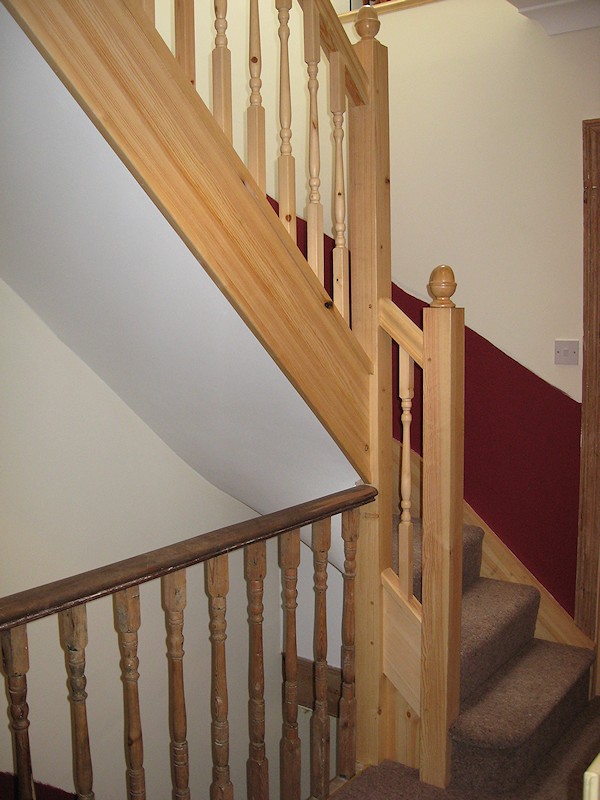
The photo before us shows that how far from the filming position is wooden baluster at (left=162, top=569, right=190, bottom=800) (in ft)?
5.62

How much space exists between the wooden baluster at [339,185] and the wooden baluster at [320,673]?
2.12ft

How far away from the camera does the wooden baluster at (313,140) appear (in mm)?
1990

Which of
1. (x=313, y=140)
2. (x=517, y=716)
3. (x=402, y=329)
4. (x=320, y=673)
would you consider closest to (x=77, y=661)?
(x=320, y=673)

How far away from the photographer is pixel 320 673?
87.9 inches

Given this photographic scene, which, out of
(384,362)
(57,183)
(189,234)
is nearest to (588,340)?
(384,362)

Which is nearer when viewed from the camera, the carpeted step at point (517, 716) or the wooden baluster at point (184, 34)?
the wooden baluster at point (184, 34)

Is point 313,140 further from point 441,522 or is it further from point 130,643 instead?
point 130,643

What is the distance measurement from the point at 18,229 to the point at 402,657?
1.67 m

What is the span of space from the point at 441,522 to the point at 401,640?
16.0 inches

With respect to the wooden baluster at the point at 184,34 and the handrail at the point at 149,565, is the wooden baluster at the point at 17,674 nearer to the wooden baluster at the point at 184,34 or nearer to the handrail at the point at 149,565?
the handrail at the point at 149,565

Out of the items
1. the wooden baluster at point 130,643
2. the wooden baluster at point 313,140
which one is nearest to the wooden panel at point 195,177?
the wooden baluster at point 313,140

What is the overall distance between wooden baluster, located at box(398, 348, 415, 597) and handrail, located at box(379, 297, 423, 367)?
3cm

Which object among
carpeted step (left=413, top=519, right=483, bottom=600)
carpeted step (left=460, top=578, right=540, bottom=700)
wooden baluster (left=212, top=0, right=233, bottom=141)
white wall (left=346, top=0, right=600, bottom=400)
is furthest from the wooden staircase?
white wall (left=346, top=0, right=600, bottom=400)

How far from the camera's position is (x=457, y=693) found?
2367mm
